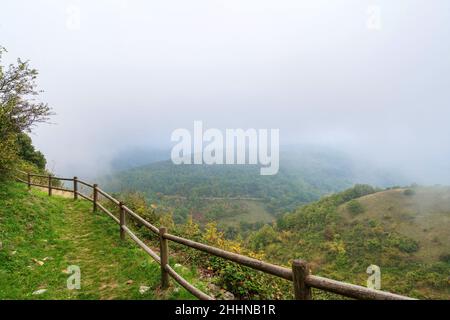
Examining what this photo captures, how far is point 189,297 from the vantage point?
515 cm

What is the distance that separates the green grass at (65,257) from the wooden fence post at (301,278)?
9.10ft

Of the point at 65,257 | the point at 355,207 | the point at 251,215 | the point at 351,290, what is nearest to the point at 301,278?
the point at 351,290

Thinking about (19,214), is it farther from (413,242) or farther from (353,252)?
(413,242)

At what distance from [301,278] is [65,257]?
7.03 metres

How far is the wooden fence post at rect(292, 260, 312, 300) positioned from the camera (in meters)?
2.90

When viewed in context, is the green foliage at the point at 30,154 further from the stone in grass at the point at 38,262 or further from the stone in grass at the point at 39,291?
the stone in grass at the point at 39,291

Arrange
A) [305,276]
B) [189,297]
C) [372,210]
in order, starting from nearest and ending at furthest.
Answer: [305,276] → [189,297] → [372,210]

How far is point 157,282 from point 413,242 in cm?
10200

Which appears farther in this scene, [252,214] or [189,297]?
[252,214]

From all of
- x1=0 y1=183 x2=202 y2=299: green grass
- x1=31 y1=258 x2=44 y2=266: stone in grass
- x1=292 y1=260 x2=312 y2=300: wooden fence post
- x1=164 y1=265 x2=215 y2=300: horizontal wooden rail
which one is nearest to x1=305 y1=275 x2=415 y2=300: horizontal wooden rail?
x1=292 y1=260 x2=312 y2=300: wooden fence post

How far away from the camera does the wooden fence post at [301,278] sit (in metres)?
2.90

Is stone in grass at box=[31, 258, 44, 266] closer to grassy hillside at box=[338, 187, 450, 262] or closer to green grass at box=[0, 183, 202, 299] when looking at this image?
green grass at box=[0, 183, 202, 299]

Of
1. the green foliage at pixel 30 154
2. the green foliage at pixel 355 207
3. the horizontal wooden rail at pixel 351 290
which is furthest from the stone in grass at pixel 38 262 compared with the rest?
the green foliage at pixel 355 207
